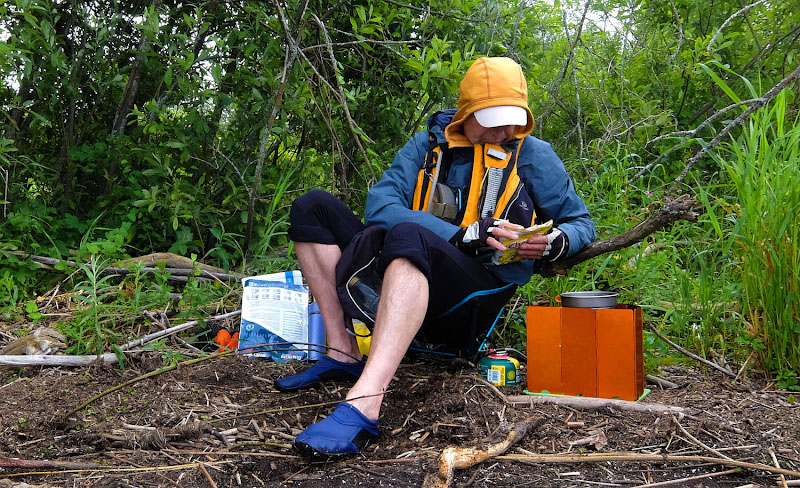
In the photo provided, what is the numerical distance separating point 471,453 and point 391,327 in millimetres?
486

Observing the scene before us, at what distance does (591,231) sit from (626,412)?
722mm

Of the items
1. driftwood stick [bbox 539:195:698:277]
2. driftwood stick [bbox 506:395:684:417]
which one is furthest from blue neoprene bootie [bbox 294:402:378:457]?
driftwood stick [bbox 539:195:698:277]

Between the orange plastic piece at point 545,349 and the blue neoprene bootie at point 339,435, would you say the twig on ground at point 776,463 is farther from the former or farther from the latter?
the blue neoprene bootie at point 339,435

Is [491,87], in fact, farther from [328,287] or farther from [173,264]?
[173,264]

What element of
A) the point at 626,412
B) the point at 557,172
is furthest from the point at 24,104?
the point at 626,412

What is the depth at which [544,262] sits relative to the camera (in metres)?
2.58

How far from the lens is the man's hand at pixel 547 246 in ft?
7.98

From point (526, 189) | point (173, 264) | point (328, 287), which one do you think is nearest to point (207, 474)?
point (328, 287)

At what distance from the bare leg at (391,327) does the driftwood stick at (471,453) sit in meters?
0.32

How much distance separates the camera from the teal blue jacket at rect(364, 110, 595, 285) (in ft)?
8.36

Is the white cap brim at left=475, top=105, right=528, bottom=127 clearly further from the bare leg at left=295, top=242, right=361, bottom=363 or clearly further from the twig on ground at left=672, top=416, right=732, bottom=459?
the twig on ground at left=672, top=416, right=732, bottom=459

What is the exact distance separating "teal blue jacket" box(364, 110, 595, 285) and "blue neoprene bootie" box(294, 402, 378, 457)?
0.79 meters

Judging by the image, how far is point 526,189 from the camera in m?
2.71

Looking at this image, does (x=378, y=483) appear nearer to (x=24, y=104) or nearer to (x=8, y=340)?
(x=8, y=340)
